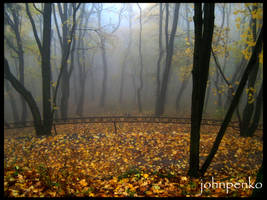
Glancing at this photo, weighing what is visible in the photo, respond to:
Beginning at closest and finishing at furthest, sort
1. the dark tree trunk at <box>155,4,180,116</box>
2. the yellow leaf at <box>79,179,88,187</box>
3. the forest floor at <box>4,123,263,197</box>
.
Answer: the forest floor at <box>4,123,263,197</box>, the yellow leaf at <box>79,179,88,187</box>, the dark tree trunk at <box>155,4,180,116</box>

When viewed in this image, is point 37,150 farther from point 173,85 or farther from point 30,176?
point 173,85

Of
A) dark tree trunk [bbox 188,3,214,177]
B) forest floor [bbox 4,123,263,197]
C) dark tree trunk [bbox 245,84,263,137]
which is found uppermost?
dark tree trunk [bbox 188,3,214,177]

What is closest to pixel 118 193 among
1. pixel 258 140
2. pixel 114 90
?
pixel 258 140

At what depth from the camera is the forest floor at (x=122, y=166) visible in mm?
3324

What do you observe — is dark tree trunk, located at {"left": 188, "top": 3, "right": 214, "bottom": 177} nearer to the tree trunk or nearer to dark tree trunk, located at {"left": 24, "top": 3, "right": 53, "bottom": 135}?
the tree trunk

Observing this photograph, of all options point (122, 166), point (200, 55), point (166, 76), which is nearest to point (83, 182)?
point (122, 166)

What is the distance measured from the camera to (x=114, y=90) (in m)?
36.7

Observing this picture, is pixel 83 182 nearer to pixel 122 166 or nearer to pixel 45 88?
pixel 122 166

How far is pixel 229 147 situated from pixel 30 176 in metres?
6.58

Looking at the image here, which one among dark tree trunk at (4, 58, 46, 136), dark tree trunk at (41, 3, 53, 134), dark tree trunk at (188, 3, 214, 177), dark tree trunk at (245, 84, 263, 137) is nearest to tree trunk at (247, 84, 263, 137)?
dark tree trunk at (245, 84, 263, 137)

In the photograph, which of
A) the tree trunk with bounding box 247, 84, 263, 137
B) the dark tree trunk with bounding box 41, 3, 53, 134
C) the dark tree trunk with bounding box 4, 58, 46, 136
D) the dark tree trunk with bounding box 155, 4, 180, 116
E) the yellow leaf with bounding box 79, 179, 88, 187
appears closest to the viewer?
the yellow leaf with bounding box 79, 179, 88, 187

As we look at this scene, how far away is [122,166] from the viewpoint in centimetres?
520

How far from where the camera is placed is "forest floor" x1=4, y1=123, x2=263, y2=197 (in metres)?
3.32

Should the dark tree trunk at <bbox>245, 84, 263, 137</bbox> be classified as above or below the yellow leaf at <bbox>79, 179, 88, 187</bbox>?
above
